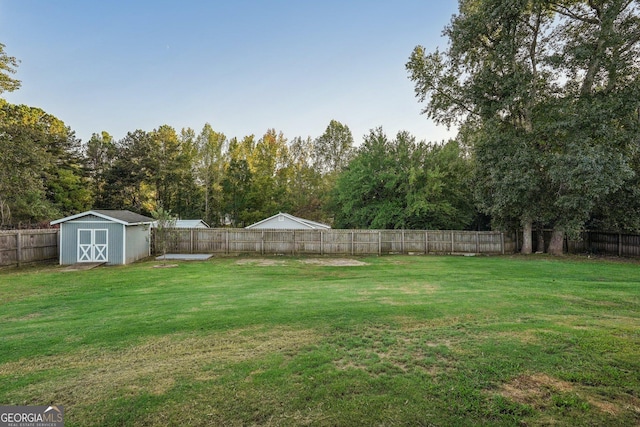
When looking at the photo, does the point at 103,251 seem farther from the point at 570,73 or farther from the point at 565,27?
the point at 565,27

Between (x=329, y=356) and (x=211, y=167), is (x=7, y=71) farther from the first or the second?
(x=329, y=356)

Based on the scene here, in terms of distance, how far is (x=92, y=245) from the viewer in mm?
14039

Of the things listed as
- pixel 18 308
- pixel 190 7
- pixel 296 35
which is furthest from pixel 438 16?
pixel 18 308

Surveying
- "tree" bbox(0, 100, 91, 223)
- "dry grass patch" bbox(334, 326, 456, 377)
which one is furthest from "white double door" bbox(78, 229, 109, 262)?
"dry grass patch" bbox(334, 326, 456, 377)

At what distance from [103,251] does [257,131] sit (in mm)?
25353

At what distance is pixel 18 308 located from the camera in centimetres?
650

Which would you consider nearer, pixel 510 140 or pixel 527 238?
pixel 510 140

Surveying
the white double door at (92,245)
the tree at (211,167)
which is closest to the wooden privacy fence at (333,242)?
the white double door at (92,245)

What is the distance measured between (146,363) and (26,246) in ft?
46.0

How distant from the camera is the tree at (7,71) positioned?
20.3 metres

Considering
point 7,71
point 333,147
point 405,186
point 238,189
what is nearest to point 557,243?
point 405,186

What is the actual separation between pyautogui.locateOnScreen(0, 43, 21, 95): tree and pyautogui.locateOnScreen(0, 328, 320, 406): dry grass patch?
1030 inches

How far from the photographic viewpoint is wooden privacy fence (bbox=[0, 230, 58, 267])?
1245 centimetres

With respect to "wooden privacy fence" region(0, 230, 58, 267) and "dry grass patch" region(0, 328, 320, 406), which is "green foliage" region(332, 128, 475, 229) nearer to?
"wooden privacy fence" region(0, 230, 58, 267)
